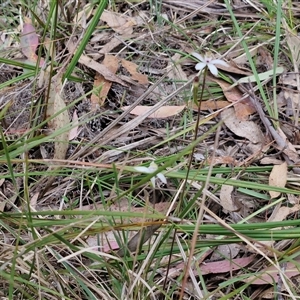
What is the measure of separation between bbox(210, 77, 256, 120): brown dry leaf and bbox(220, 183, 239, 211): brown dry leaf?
0.88 feet

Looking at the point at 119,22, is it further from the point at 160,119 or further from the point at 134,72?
the point at 160,119

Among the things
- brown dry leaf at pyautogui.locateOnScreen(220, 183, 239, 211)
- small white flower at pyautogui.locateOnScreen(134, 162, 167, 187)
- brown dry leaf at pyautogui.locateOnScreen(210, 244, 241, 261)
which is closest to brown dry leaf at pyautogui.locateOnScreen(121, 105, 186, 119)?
brown dry leaf at pyautogui.locateOnScreen(220, 183, 239, 211)

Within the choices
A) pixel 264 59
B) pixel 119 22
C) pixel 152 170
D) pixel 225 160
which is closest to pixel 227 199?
pixel 225 160

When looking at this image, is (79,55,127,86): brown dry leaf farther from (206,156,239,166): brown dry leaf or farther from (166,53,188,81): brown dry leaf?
(206,156,239,166): brown dry leaf

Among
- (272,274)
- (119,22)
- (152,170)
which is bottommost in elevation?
(272,274)

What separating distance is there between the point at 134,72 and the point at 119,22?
0.27 metres

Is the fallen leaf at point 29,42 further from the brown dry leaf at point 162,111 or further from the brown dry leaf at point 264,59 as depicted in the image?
the brown dry leaf at point 264,59

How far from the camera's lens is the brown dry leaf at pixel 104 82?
56.3 inches

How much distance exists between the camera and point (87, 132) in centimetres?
136

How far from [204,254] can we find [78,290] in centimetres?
28

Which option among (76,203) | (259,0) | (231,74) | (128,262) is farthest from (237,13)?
(128,262)

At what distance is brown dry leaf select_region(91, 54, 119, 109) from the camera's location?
1.43 m

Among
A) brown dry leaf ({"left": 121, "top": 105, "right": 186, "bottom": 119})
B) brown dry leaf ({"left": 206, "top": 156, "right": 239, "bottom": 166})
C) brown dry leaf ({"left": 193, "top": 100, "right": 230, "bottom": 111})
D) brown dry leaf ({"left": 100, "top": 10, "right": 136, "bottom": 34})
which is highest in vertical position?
brown dry leaf ({"left": 100, "top": 10, "right": 136, "bottom": 34})

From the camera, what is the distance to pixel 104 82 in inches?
58.1
